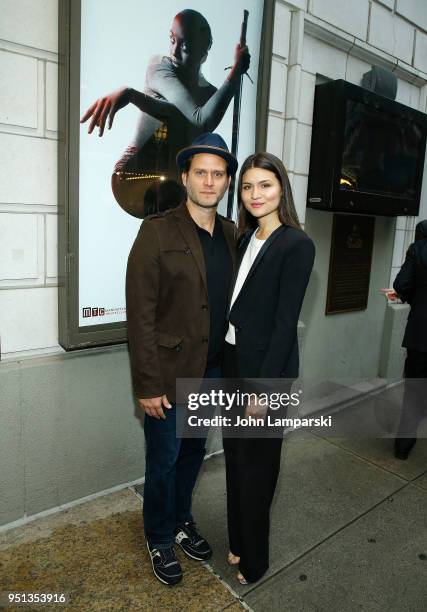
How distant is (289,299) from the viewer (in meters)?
2.21

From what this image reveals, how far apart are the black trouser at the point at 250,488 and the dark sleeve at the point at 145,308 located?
430 mm

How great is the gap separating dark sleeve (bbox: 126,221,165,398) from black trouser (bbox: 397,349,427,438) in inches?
103

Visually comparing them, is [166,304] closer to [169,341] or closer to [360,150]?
[169,341]

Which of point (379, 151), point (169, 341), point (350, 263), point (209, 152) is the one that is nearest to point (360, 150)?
point (379, 151)

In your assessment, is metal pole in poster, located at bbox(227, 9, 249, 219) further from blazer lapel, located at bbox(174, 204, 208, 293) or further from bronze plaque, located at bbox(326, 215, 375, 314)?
bronze plaque, located at bbox(326, 215, 375, 314)

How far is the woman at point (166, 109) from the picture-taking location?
10.1 feet

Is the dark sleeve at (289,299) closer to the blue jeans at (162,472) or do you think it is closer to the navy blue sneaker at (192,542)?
the blue jeans at (162,472)

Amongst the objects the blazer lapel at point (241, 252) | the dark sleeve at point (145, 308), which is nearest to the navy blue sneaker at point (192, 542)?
the dark sleeve at point (145, 308)

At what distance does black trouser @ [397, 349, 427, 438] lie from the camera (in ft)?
13.2

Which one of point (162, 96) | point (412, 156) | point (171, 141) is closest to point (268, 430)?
point (171, 141)

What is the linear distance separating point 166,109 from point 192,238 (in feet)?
4.51

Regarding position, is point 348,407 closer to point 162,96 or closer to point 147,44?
point 162,96

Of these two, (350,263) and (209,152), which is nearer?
(209,152)

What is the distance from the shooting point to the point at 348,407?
520 centimetres
